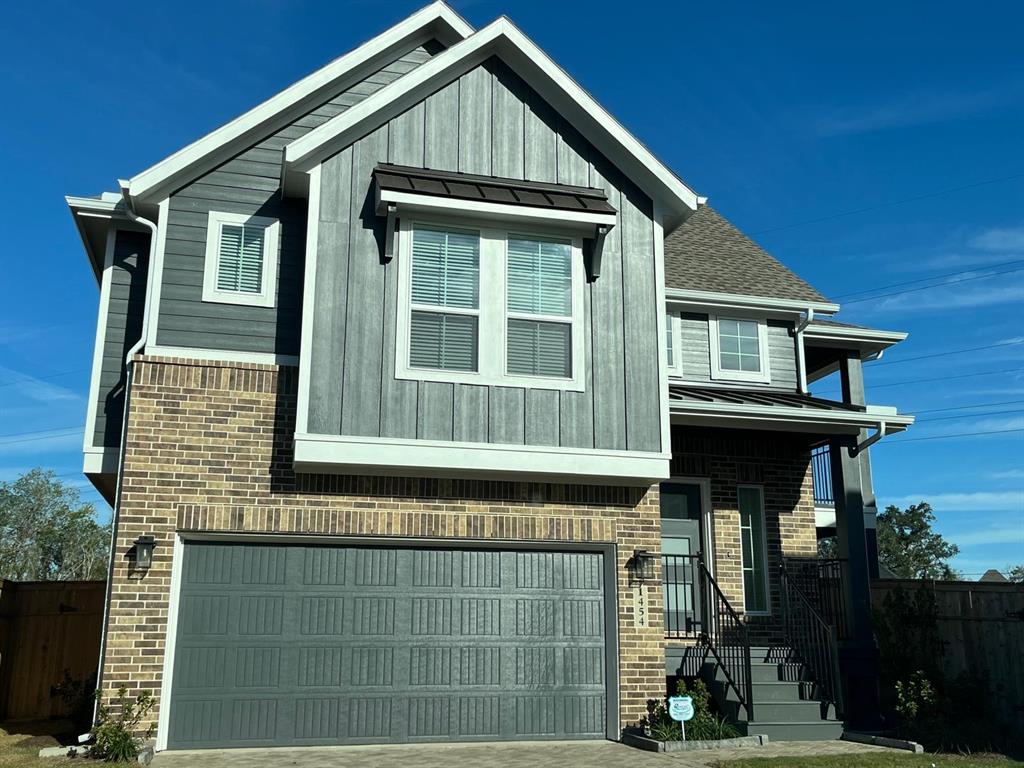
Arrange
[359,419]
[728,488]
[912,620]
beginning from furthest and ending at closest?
[728,488] < [912,620] < [359,419]

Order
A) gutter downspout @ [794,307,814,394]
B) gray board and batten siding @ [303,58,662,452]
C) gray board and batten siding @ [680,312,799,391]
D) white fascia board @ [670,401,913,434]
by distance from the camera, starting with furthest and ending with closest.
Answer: gutter downspout @ [794,307,814,394], gray board and batten siding @ [680,312,799,391], white fascia board @ [670,401,913,434], gray board and batten siding @ [303,58,662,452]

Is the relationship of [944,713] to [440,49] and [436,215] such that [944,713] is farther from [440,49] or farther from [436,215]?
[440,49]

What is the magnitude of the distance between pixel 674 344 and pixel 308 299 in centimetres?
630

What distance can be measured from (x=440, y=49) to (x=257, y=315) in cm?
462

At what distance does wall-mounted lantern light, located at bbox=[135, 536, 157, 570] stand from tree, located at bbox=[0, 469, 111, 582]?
56.3 meters

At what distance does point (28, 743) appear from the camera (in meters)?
10.4

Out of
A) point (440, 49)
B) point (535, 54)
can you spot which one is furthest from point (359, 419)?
point (440, 49)

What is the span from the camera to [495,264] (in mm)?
10945

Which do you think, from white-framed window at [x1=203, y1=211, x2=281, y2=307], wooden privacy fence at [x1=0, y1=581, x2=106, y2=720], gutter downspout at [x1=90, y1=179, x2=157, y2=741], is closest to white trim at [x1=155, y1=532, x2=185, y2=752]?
gutter downspout at [x1=90, y1=179, x2=157, y2=741]

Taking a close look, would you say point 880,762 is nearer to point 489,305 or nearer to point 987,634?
point 987,634

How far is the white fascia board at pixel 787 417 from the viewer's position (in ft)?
40.5

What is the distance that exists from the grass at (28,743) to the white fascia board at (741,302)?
A: 9761 mm

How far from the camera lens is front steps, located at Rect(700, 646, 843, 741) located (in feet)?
35.2

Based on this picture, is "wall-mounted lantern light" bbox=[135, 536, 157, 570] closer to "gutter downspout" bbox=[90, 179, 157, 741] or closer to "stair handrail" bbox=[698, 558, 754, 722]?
"gutter downspout" bbox=[90, 179, 157, 741]
